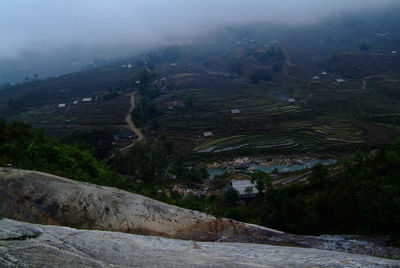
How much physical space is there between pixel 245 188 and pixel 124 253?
1779 centimetres

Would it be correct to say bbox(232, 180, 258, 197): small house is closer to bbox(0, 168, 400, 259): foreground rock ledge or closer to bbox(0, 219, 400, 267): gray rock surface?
bbox(0, 168, 400, 259): foreground rock ledge

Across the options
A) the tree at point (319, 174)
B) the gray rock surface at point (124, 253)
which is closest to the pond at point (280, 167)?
the tree at point (319, 174)

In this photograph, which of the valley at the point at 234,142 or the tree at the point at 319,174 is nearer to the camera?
the valley at the point at 234,142

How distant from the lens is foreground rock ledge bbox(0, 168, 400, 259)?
5.03 m

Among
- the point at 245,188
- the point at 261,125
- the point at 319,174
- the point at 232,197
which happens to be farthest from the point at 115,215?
the point at 261,125

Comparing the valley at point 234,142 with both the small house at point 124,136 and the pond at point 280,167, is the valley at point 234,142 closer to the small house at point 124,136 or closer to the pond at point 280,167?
the pond at point 280,167

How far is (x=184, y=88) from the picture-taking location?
64312 millimetres

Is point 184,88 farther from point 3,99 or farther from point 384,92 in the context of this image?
point 3,99

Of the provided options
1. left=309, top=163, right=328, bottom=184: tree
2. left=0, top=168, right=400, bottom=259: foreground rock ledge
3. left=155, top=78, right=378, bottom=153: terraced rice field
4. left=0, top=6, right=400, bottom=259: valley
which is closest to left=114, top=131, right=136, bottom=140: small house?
left=0, top=6, right=400, bottom=259: valley

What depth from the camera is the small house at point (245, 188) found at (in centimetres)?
1936

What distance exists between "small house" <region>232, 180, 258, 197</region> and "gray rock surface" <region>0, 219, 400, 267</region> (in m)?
15.6

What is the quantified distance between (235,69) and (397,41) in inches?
2309

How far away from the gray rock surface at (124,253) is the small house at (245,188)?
51.3ft

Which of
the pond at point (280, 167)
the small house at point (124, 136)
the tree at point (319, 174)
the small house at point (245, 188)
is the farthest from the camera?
the small house at point (124, 136)
